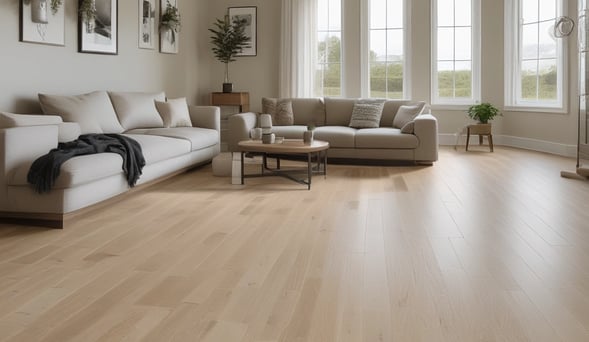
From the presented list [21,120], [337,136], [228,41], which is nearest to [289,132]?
[337,136]

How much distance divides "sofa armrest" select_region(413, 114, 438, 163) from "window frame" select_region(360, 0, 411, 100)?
2332 mm

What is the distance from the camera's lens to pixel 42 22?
16.2 feet

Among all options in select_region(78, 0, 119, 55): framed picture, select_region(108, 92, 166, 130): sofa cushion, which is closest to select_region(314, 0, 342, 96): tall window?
select_region(108, 92, 166, 130): sofa cushion

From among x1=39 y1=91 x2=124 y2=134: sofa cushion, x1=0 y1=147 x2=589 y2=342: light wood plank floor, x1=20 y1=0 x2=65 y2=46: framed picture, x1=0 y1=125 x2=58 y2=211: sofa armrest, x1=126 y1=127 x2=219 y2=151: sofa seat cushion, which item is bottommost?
x1=0 y1=147 x2=589 y2=342: light wood plank floor

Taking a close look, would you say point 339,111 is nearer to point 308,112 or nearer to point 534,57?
point 308,112

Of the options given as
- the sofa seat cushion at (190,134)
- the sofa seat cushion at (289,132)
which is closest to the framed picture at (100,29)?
the sofa seat cushion at (190,134)

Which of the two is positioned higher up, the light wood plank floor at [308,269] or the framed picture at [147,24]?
the framed picture at [147,24]

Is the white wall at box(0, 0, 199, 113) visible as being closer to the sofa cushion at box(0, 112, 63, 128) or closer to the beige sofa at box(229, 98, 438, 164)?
the sofa cushion at box(0, 112, 63, 128)

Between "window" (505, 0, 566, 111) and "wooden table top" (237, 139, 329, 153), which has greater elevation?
"window" (505, 0, 566, 111)

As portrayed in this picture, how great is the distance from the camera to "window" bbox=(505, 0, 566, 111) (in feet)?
25.0

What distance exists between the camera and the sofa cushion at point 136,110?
5875 mm

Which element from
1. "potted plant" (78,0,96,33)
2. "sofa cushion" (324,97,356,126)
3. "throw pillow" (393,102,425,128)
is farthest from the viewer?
"sofa cushion" (324,97,356,126)

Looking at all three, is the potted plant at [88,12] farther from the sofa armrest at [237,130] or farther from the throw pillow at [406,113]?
the throw pillow at [406,113]

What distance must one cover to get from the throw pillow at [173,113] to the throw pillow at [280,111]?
137cm
